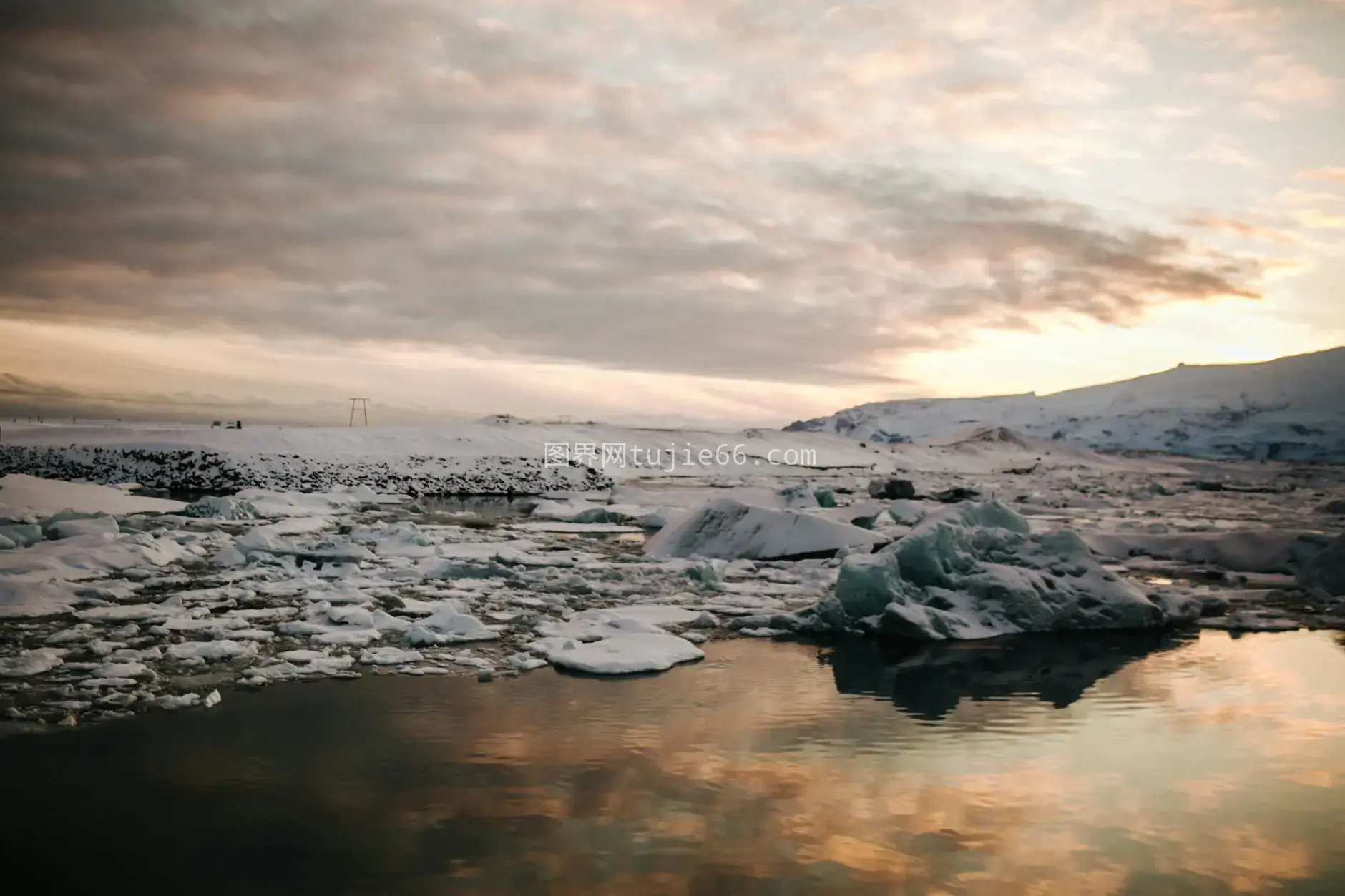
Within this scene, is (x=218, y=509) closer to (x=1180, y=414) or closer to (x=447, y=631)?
(x=447, y=631)

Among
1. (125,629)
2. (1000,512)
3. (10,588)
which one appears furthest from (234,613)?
(1000,512)

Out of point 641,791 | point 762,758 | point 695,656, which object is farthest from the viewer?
point 695,656

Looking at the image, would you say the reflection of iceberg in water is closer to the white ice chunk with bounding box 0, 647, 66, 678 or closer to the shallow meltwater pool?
the shallow meltwater pool

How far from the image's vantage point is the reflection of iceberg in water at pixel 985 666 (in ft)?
22.6

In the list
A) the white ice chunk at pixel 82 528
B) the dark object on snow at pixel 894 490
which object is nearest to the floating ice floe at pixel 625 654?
the white ice chunk at pixel 82 528

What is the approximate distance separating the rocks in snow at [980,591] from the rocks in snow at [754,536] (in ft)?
12.8

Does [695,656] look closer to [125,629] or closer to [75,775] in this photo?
[75,775]

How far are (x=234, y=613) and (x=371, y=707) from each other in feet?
12.1

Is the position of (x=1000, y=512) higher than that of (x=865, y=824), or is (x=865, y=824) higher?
(x=1000, y=512)

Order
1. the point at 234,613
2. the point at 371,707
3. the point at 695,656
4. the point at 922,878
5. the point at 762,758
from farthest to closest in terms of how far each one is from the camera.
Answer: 1. the point at 234,613
2. the point at 695,656
3. the point at 371,707
4. the point at 762,758
5. the point at 922,878

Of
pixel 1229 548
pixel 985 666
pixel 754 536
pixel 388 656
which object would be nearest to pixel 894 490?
pixel 1229 548

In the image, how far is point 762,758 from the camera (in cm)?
526

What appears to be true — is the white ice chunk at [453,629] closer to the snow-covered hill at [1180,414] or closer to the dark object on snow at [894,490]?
the dark object on snow at [894,490]

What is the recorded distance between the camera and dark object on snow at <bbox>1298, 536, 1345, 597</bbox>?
12.0 m
